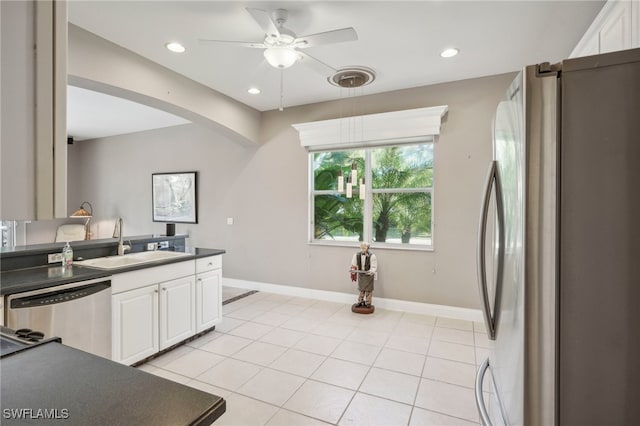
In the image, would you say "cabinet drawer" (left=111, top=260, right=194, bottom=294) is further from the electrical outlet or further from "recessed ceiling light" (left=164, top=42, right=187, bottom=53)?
"recessed ceiling light" (left=164, top=42, right=187, bottom=53)

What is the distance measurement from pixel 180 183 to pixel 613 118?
19.5ft

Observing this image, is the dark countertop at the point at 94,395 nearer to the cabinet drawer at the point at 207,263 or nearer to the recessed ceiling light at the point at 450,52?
the cabinet drawer at the point at 207,263

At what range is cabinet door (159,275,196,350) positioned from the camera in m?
2.75

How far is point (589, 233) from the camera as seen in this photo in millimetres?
852

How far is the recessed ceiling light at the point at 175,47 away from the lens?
2871mm

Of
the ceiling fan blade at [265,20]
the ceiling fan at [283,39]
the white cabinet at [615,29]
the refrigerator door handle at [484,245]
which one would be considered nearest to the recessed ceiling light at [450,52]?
the white cabinet at [615,29]

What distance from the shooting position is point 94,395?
78 centimetres

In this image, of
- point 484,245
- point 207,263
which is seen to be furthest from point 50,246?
point 484,245

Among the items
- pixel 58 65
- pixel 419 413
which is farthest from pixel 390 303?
pixel 58 65

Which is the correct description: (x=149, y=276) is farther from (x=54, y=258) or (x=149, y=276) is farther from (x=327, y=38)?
(x=327, y=38)

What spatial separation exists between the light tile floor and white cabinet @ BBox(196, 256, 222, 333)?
0.17 metres

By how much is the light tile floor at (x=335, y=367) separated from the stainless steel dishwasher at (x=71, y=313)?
1.93 ft

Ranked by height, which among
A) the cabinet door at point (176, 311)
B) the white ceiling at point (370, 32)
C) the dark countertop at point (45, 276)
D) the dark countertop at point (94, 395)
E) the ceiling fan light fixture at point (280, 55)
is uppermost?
the white ceiling at point (370, 32)

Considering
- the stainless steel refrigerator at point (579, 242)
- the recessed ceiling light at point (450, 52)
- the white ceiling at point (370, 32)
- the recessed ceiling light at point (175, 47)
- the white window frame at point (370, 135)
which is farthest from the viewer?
the white window frame at point (370, 135)
